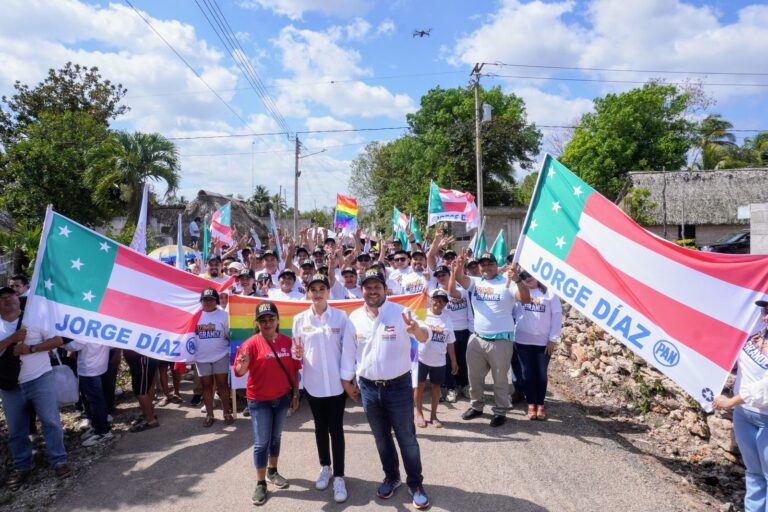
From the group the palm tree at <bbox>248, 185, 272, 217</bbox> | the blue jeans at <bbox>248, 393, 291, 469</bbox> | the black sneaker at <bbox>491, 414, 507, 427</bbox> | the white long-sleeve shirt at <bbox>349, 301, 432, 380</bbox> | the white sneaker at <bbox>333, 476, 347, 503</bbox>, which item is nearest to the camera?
the white long-sleeve shirt at <bbox>349, 301, 432, 380</bbox>

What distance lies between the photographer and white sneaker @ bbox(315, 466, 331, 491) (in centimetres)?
454

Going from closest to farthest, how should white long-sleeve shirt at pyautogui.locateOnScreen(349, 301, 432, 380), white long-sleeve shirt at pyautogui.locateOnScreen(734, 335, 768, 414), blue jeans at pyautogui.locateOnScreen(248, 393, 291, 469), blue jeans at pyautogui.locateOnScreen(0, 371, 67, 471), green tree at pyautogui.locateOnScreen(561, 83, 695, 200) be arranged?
white long-sleeve shirt at pyautogui.locateOnScreen(734, 335, 768, 414), white long-sleeve shirt at pyautogui.locateOnScreen(349, 301, 432, 380), blue jeans at pyautogui.locateOnScreen(248, 393, 291, 469), blue jeans at pyautogui.locateOnScreen(0, 371, 67, 471), green tree at pyautogui.locateOnScreen(561, 83, 695, 200)

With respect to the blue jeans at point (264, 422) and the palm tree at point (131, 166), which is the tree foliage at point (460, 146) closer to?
the palm tree at point (131, 166)

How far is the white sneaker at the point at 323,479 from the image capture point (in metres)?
4.54

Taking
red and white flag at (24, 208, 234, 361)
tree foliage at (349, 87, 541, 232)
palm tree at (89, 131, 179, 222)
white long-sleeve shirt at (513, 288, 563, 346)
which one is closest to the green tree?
tree foliage at (349, 87, 541, 232)

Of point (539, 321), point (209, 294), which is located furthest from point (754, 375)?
point (209, 294)

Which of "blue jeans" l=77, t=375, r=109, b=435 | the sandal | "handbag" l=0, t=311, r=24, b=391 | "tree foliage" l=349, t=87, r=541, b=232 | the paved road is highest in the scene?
"tree foliage" l=349, t=87, r=541, b=232

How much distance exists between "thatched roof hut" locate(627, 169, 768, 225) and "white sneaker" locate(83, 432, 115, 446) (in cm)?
2954

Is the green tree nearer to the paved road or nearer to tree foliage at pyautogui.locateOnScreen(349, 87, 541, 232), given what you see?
tree foliage at pyautogui.locateOnScreen(349, 87, 541, 232)

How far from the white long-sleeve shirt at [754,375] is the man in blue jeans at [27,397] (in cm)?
643

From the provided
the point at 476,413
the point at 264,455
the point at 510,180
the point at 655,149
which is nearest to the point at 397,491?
the point at 264,455

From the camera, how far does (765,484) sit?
382cm

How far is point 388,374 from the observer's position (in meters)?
4.14

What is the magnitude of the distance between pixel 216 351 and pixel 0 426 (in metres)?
3.26
